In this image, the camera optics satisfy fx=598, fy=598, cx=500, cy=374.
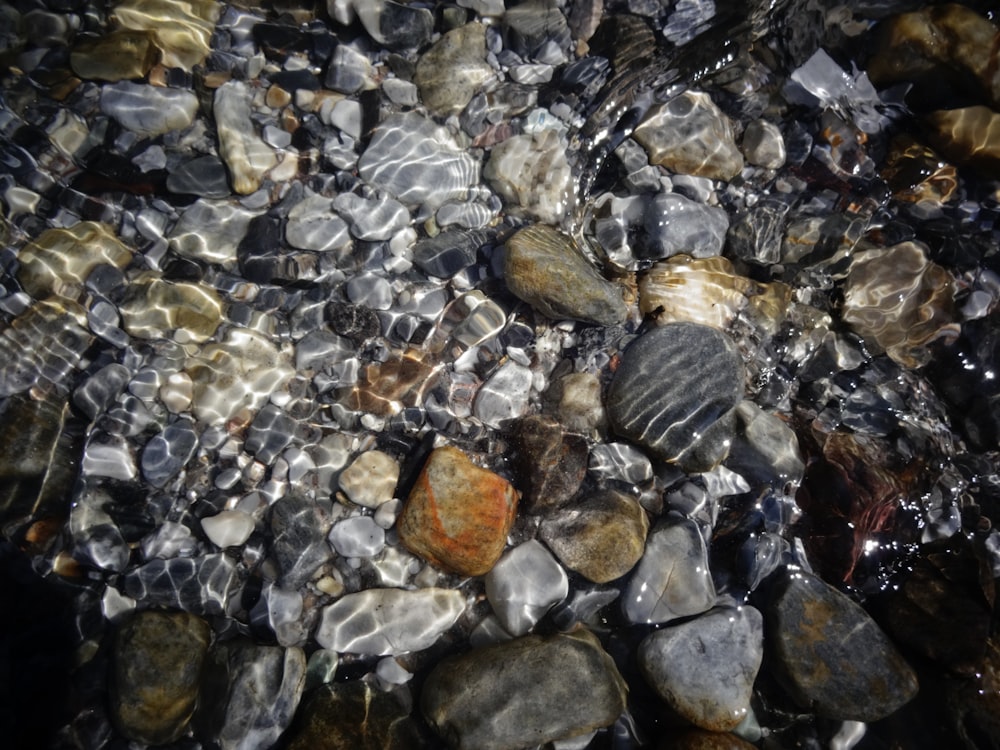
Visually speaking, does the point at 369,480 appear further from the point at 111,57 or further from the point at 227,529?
the point at 111,57

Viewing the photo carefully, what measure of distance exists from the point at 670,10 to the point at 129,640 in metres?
5.17

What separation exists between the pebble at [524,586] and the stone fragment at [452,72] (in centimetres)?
294

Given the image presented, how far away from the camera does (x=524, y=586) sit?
316 cm

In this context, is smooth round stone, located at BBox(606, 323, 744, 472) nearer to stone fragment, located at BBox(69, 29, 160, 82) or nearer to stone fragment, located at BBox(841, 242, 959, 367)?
stone fragment, located at BBox(841, 242, 959, 367)

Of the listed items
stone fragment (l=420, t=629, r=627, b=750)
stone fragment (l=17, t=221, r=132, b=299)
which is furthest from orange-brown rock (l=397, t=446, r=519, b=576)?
stone fragment (l=17, t=221, r=132, b=299)

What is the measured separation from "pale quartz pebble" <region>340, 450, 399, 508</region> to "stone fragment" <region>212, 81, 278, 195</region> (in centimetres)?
191

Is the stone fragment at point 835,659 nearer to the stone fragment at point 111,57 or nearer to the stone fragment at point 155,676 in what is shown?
the stone fragment at point 155,676

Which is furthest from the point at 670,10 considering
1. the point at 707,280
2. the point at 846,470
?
the point at 846,470

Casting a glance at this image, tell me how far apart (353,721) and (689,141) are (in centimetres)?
407

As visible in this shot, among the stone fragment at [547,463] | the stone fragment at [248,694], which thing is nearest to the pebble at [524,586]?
the stone fragment at [547,463]

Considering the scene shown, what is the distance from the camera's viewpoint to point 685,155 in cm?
413

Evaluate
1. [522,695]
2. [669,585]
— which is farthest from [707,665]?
[522,695]

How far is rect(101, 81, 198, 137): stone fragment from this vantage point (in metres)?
3.86

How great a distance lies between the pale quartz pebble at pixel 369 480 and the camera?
3279 mm
